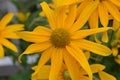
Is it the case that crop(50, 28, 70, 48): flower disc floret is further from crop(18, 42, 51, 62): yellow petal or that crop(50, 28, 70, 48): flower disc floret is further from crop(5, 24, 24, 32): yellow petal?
crop(5, 24, 24, 32): yellow petal

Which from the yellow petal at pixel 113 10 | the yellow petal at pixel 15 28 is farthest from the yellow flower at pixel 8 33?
the yellow petal at pixel 113 10

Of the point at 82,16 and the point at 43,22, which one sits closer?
the point at 82,16

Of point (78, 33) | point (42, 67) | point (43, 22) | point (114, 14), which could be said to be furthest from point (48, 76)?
point (43, 22)

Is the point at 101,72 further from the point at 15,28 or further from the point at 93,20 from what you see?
the point at 15,28

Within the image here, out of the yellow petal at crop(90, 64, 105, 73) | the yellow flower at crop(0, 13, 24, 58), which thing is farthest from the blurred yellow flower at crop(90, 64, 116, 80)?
the yellow flower at crop(0, 13, 24, 58)

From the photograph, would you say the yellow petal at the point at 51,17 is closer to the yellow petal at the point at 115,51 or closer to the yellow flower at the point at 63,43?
the yellow flower at the point at 63,43

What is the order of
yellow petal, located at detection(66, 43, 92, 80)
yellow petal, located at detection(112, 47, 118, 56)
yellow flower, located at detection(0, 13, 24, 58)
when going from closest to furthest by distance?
yellow petal, located at detection(66, 43, 92, 80), yellow petal, located at detection(112, 47, 118, 56), yellow flower, located at detection(0, 13, 24, 58)

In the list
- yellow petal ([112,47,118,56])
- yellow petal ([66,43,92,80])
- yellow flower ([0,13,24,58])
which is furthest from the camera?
yellow flower ([0,13,24,58])

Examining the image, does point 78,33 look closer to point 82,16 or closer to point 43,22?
point 82,16
